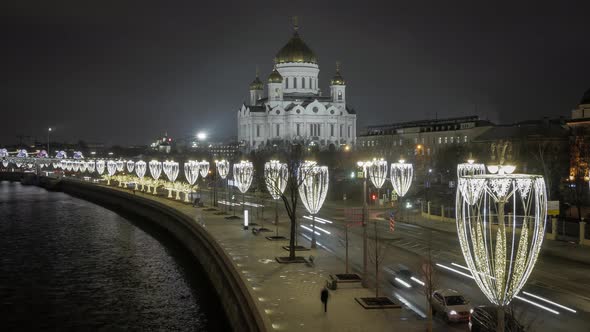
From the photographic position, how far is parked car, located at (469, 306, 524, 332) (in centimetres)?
1426

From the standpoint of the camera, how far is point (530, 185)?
43.2 feet

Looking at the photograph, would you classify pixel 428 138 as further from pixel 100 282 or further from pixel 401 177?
pixel 100 282

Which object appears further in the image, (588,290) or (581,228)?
(581,228)

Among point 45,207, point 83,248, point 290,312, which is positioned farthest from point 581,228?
point 45,207

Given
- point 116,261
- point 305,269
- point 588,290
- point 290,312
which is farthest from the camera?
point 116,261

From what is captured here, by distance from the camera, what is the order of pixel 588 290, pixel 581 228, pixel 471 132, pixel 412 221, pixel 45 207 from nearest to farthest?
pixel 588 290, pixel 581 228, pixel 412 221, pixel 45 207, pixel 471 132

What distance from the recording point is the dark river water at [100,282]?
24.7 metres

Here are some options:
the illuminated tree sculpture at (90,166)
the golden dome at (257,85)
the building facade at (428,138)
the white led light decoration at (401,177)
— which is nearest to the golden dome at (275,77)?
the golden dome at (257,85)

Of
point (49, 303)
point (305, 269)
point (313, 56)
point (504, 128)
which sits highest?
point (313, 56)

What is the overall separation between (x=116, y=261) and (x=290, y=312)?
70.0ft

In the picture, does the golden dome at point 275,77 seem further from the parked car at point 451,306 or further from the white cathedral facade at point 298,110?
the parked car at point 451,306

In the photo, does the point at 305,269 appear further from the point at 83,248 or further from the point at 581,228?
the point at 83,248

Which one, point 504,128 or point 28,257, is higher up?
point 504,128

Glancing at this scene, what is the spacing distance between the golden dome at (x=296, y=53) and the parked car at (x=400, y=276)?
94407mm
